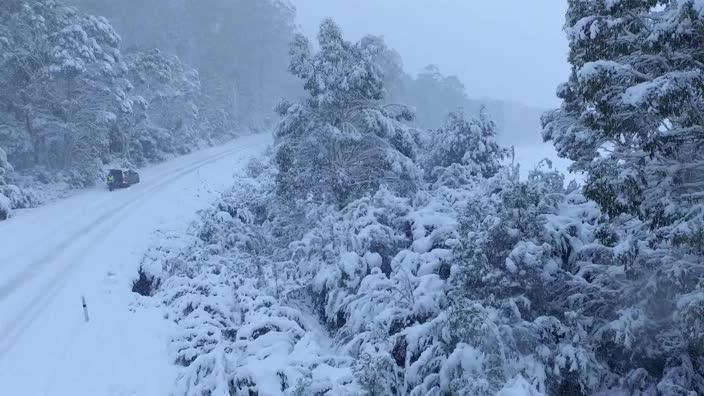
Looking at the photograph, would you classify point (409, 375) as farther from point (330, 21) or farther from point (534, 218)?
point (330, 21)

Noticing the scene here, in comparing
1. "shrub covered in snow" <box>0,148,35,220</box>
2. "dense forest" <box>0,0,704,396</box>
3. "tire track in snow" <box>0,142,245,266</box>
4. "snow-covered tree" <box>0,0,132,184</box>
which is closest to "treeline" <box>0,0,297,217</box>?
"snow-covered tree" <box>0,0,132,184</box>

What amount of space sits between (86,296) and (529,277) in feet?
39.9

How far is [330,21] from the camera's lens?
2069cm

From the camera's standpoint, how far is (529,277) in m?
10.3

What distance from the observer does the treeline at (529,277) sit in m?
8.17

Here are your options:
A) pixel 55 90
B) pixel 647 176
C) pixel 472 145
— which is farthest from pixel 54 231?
pixel 647 176

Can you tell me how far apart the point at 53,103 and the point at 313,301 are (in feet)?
75.4

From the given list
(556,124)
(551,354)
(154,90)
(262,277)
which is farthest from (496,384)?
(154,90)

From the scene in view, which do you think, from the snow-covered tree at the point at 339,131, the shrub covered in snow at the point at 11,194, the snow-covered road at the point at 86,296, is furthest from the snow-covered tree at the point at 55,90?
the snow-covered tree at the point at 339,131

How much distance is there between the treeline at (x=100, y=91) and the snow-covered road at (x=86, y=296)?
5.78 m

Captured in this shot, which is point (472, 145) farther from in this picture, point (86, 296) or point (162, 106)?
point (162, 106)

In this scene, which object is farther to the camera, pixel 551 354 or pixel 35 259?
pixel 35 259

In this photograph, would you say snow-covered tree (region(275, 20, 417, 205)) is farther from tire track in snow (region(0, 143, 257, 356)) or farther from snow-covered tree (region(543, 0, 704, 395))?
snow-covered tree (region(543, 0, 704, 395))

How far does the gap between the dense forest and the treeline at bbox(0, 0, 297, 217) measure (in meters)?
0.28
